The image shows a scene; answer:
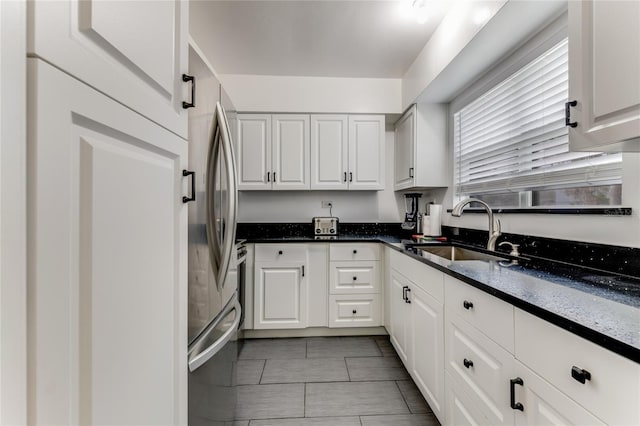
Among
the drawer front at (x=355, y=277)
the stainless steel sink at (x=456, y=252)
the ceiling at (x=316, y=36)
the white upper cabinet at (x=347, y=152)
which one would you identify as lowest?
the drawer front at (x=355, y=277)

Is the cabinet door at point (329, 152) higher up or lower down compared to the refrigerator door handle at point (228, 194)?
higher up

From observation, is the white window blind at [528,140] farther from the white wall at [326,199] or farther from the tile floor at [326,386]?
the tile floor at [326,386]

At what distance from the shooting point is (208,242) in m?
1.05

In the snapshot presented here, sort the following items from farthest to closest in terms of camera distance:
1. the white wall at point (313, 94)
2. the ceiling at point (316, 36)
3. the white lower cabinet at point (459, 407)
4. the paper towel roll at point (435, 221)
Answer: the white wall at point (313, 94)
the paper towel roll at point (435, 221)
the ceiling at point (316, 36)
the white lower cabinet at point (459, 407)

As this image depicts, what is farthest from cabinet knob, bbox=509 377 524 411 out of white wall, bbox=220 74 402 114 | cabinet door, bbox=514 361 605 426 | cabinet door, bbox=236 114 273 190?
white wall, bbox=220 74 402 114

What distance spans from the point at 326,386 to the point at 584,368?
1585mm

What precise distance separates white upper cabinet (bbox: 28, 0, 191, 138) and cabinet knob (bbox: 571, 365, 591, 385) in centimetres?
111

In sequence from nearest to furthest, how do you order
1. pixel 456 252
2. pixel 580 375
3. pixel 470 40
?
pixel 580 375, pixel 470 40, pixel 456 252

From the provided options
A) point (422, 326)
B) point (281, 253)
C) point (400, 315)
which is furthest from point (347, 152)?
point (422, 326)

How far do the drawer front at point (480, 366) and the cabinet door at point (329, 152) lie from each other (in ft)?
6.02

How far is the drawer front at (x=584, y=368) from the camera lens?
587 millimetres

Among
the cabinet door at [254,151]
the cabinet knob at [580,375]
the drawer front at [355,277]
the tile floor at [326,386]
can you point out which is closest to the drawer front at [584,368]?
the cabinet knob at [580,375]

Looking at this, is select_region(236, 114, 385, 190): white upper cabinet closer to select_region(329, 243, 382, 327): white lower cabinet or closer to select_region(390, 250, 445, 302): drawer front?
select_region(329, 243, 382, 327): white lower cabinet

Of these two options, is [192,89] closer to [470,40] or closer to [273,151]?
[470,40]
